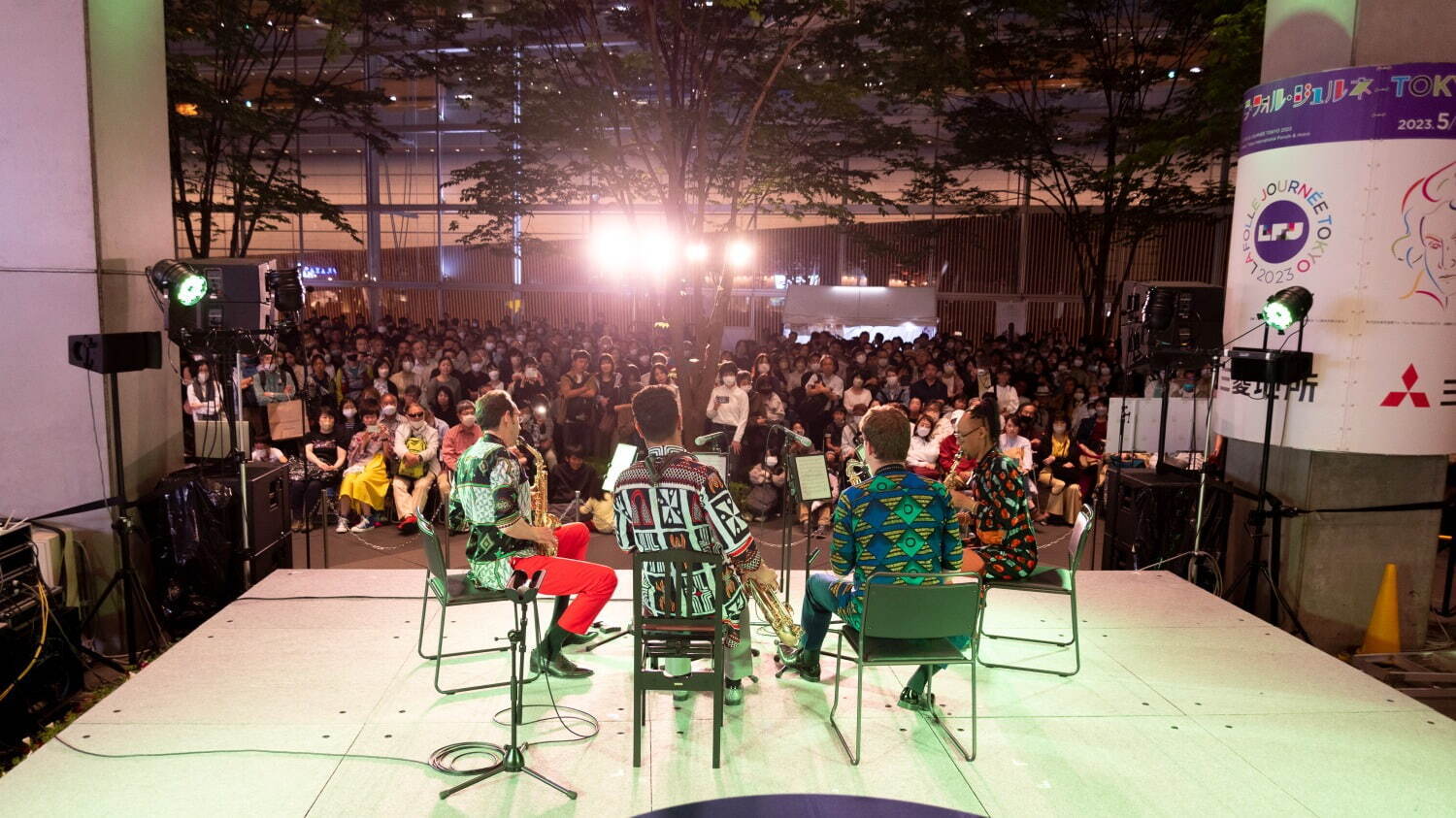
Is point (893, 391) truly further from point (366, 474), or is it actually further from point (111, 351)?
point (111, 351)

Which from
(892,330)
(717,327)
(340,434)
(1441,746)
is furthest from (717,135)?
(1441,746)

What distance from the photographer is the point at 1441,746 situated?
3.99 meters

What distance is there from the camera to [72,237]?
17.7ft

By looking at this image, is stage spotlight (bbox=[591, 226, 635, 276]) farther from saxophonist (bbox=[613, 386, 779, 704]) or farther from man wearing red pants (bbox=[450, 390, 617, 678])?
saxophonist (bbox=[613, 386, 779, 704])

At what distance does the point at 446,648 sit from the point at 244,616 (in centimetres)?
129

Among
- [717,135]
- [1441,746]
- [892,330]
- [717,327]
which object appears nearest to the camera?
[1441,746]

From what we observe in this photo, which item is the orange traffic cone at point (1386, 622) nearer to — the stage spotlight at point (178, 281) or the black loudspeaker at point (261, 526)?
the black loudspeaker at point (261, 526)

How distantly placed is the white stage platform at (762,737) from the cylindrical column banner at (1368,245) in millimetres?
1466

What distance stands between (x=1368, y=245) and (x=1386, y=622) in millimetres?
2292

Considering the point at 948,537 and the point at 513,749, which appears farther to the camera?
the point at 948,537

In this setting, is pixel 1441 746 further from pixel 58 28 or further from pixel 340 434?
pixel 340 434

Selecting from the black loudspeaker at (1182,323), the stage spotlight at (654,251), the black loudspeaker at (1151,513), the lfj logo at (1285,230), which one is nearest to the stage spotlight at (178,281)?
the black loudspeaker at (1182,323)

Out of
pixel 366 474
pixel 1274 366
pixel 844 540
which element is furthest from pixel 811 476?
pixel 366 474

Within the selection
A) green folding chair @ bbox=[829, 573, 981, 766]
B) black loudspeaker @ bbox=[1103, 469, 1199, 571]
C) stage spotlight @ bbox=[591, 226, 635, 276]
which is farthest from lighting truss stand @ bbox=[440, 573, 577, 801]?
stage spotlight @ bbox=[591, 226, 635, 276]
